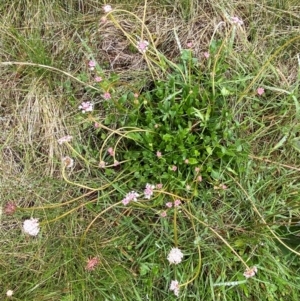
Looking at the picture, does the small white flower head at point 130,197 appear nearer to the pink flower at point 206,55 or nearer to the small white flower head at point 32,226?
the small white flower head at point 32,226

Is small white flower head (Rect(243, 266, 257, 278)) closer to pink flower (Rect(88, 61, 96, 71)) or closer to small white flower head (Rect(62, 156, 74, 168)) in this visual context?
small white flower head (Rect(62, 156, 74, 168))

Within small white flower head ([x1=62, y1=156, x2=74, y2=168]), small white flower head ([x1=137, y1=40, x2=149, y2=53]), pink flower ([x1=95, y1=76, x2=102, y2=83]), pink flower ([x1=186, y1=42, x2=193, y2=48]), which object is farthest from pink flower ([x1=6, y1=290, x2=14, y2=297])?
pink flower ([x1=186, y1=42, x2=193, y2=48])

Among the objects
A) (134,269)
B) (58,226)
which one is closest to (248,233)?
(134,269)

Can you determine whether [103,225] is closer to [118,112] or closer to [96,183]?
[96,183]

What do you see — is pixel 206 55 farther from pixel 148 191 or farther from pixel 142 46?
pixel 148 191

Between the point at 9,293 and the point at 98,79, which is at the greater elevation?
the point at 98,79

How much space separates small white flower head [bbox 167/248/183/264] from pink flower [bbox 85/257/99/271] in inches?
9.2

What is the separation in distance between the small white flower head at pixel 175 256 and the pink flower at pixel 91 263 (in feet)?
0.77

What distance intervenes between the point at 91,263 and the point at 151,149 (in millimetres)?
406

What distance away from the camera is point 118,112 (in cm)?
162

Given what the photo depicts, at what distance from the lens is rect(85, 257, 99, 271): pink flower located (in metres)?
1.48

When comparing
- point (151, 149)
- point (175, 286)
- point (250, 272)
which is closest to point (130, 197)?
point (151, 149)

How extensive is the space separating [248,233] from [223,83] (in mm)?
509

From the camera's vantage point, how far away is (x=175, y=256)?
1461 mm
